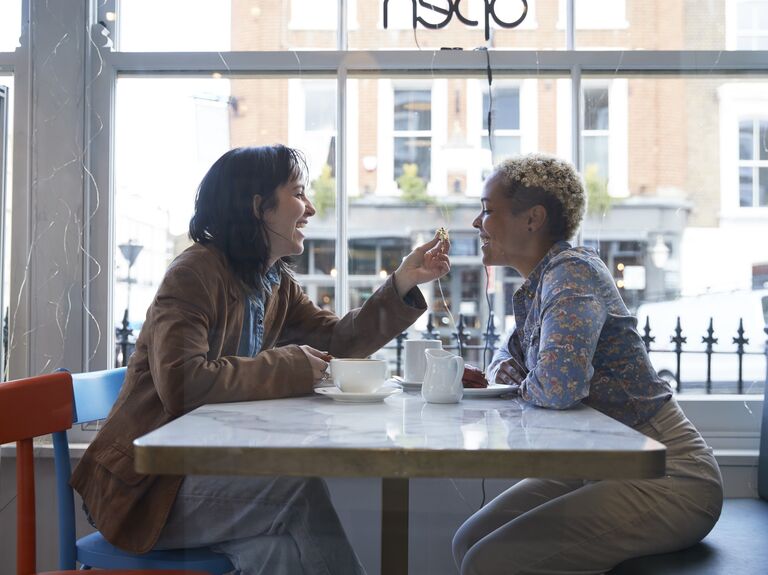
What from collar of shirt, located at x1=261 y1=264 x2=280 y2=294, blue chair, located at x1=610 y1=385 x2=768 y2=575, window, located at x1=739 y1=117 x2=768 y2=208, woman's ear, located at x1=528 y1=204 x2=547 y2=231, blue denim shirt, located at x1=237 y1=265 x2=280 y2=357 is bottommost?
blue chair, located at x1=610 y1=385 x2=768 y2=575

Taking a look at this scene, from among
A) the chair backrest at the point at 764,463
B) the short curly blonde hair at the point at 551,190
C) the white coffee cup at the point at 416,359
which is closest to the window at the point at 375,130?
the chair backrest at the point at 764,463

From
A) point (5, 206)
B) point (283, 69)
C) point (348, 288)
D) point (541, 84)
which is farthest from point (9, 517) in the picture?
point (541, 84)

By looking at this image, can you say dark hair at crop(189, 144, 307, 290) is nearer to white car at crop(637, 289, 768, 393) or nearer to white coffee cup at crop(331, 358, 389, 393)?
white coffee cup at crop(331, 358, 389, 393)

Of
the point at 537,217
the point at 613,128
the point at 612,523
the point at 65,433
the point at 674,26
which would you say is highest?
the point at 674,26

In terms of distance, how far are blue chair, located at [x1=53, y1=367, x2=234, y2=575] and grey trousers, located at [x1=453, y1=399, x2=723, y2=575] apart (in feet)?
1.60

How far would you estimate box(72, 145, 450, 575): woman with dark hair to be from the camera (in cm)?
140

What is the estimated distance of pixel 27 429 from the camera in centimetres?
145

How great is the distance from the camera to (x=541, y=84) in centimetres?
243

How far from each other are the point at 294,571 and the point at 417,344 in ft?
1.79

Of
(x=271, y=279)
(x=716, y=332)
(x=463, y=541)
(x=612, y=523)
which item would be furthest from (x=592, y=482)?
(x=716, y=332)

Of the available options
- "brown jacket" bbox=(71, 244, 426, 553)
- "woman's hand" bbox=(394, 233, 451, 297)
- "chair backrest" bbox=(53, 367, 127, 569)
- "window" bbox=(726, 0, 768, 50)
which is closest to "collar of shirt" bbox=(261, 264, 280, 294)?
"brown jacket" bbox=(71, 244, 426, 553)

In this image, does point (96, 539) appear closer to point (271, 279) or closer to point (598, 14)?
point (271, 279)

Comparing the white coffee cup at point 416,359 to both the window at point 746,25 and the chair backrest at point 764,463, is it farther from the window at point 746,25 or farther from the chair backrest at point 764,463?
the window at point 746,25

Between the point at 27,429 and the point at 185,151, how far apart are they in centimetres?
119
